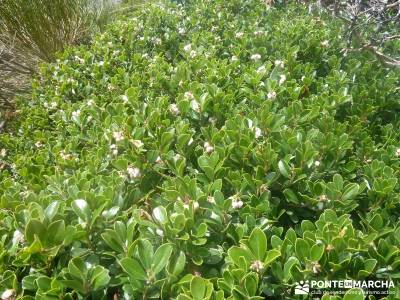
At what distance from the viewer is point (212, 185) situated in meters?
1.24

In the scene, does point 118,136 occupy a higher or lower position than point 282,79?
higher

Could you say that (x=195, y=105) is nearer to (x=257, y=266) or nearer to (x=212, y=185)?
(x=212, y=185)

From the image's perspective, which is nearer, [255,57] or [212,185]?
[212,185]

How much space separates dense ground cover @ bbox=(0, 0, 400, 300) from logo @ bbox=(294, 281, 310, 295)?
0.06ft

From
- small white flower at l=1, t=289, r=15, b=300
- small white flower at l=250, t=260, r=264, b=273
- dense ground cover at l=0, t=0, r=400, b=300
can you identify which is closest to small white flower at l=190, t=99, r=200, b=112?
dense ground cover at l=0, t=0, r=400, b=300

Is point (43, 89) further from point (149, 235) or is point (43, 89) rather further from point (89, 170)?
point (149, 235)

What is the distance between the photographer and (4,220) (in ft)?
3.94

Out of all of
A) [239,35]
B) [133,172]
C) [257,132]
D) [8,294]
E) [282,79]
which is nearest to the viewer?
[8,294]

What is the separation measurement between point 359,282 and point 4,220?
99cm

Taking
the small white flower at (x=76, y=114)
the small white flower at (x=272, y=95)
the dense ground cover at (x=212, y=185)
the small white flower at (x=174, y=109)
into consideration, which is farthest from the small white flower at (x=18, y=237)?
the small white flower at (x=272, y=95)

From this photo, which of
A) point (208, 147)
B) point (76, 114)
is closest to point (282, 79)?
point (208, 147)

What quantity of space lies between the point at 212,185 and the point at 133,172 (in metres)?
0.30

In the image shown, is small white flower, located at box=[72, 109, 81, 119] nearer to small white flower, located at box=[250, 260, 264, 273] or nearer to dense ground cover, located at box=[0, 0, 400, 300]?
dense ground cover, located at box=[0, 0, 400, 300]

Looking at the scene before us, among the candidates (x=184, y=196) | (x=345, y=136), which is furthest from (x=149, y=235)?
(x=345, y=136)
